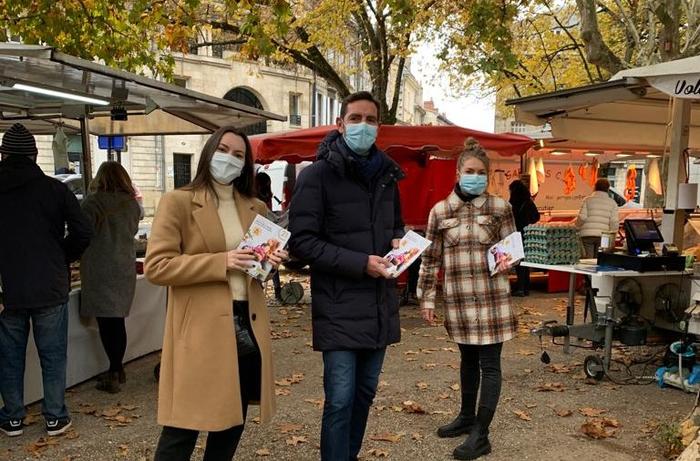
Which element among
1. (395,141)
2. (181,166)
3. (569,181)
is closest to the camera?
(395,141)

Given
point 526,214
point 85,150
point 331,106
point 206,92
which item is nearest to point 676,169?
point 526,214

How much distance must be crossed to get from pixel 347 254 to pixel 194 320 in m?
0.75

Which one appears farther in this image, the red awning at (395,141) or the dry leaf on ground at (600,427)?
the red awning at (395,141)

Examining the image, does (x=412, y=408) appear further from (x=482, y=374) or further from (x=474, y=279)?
(x=474, y=279)

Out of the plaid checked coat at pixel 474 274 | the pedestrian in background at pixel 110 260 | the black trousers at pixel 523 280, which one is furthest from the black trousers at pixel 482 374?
the black trousers at pixel 523 280

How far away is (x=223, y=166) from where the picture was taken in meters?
2.74

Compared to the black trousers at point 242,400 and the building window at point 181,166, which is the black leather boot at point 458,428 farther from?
the building window at point 181,166

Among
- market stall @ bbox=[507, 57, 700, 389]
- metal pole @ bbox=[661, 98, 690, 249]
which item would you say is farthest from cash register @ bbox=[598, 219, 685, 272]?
metal pole @ bbox=[661, 98, 690, 249]

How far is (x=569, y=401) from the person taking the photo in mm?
4820

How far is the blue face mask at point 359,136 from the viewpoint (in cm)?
301

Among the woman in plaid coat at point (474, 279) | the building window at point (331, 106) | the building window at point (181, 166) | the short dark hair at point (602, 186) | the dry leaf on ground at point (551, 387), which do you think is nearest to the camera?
the woman in plaid coat at point (474, 279)

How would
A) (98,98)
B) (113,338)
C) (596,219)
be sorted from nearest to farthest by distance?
(113,338) → (98,98) → (596,219)

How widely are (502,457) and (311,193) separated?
2.14m

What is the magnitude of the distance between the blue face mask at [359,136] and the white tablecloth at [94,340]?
3020 mm
